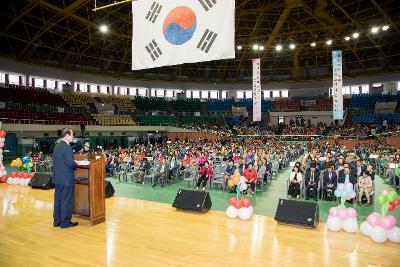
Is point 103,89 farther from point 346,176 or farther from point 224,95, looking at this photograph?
point 346,176

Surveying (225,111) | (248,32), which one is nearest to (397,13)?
(248,32)

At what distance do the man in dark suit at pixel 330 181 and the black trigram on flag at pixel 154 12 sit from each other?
7317 millimetres

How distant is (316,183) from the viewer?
9.73 meters

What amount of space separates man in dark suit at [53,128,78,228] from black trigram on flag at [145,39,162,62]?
226 cm

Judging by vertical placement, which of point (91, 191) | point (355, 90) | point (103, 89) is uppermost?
point (355, 90)

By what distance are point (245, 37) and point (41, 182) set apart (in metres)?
26.7

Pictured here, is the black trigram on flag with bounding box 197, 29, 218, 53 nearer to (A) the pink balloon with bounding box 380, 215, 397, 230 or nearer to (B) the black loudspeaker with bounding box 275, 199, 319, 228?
(B) the black loudspeaker with bounding box 275, 199, 319, 228

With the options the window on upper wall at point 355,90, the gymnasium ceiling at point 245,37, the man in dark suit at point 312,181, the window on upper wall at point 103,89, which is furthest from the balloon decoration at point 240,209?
the window on upper wall at point 355,90

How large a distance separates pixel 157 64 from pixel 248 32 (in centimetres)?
2757

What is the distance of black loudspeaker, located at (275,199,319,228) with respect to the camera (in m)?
5.90

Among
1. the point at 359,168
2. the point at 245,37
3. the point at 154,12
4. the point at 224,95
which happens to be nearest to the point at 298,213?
the point at 154,12

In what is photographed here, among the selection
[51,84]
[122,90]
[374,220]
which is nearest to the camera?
[374,220]

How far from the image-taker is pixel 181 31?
5.34 meters

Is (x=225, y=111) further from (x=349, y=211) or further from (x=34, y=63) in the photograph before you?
(x=349, y=211)
